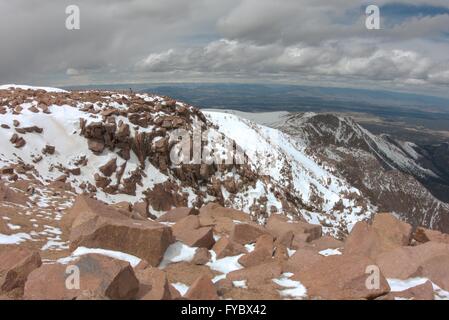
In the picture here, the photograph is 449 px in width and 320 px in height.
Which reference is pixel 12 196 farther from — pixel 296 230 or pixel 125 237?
pixel 296 230

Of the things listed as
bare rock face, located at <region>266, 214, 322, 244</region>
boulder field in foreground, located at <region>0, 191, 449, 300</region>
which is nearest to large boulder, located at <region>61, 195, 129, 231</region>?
boulder field in foreground, located at <region>0, 191, 449, 300</region>

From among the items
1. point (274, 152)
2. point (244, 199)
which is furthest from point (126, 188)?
point (274, 152)

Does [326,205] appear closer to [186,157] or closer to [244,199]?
[244,199]

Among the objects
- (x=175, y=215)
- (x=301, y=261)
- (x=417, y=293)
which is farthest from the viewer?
(x=175, y=215)

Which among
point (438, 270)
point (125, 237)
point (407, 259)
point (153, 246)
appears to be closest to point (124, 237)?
point (125, 237)

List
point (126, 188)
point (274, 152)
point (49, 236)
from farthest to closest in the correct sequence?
point (274, 152) < point (126, 188) < point (49, 236)

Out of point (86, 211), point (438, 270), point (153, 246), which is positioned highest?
point (86, 211)

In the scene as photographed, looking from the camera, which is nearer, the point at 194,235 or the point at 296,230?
the point at 194,235
